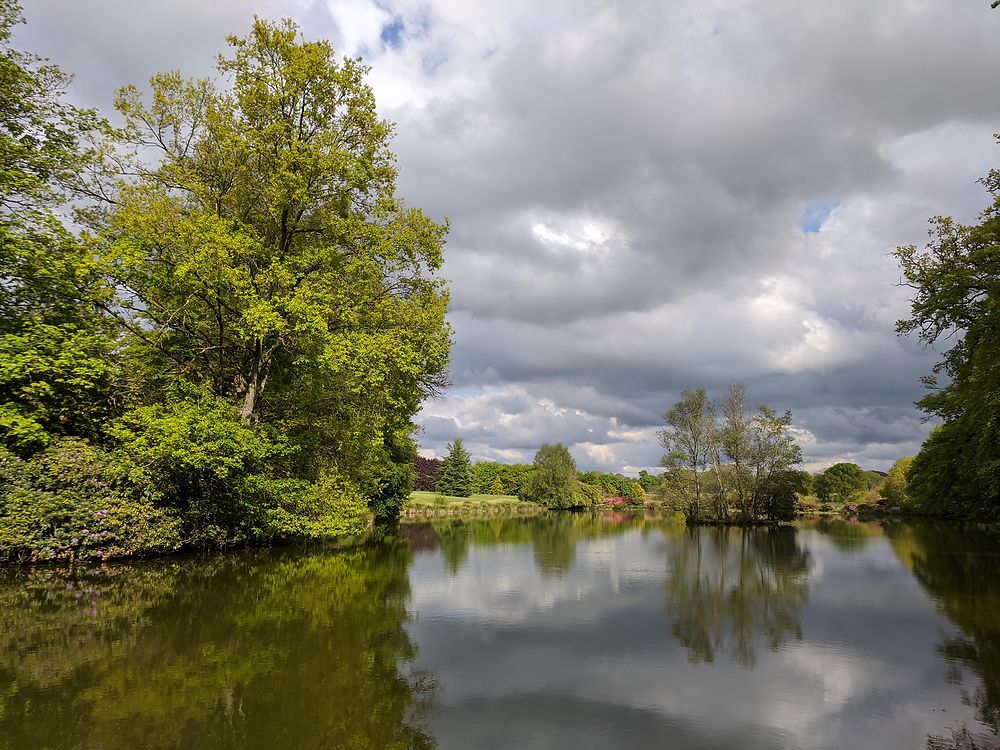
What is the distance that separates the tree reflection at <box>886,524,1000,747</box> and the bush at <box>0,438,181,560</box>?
65.6 feet

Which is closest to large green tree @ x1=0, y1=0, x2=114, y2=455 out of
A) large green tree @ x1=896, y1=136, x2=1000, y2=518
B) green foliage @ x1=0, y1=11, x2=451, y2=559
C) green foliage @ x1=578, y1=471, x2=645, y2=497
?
green foliage @ x1=0, y1=11, x2=451, y2=559

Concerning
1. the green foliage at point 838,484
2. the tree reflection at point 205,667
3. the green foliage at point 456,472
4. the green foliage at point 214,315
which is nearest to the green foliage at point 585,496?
the green foliage at point 456,472

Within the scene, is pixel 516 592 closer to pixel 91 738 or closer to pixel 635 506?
pixel 91 738

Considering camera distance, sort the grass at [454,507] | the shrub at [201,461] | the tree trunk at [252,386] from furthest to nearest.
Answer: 1. the grass at [454,507]
2. the tree trunk at [252,386]
3. the shrub at [201,461]

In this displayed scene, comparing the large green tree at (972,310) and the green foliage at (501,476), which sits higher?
the large green tree at (972,310)

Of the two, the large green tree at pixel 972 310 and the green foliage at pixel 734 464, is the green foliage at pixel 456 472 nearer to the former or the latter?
the green foliage at pixel 734 464

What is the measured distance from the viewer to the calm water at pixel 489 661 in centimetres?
580

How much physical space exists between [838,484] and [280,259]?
10831cm

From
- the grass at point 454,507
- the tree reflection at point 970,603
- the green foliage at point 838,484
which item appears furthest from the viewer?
the green foliage at point 838,484

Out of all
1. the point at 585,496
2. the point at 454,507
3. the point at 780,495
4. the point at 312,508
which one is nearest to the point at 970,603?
the point at 312,508

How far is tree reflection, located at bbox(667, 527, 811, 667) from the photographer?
9508 millimetres

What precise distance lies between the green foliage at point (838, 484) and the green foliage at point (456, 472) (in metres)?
61.1

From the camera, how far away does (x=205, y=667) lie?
24.5 ft

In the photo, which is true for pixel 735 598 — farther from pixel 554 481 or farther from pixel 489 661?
pixel 554 481
